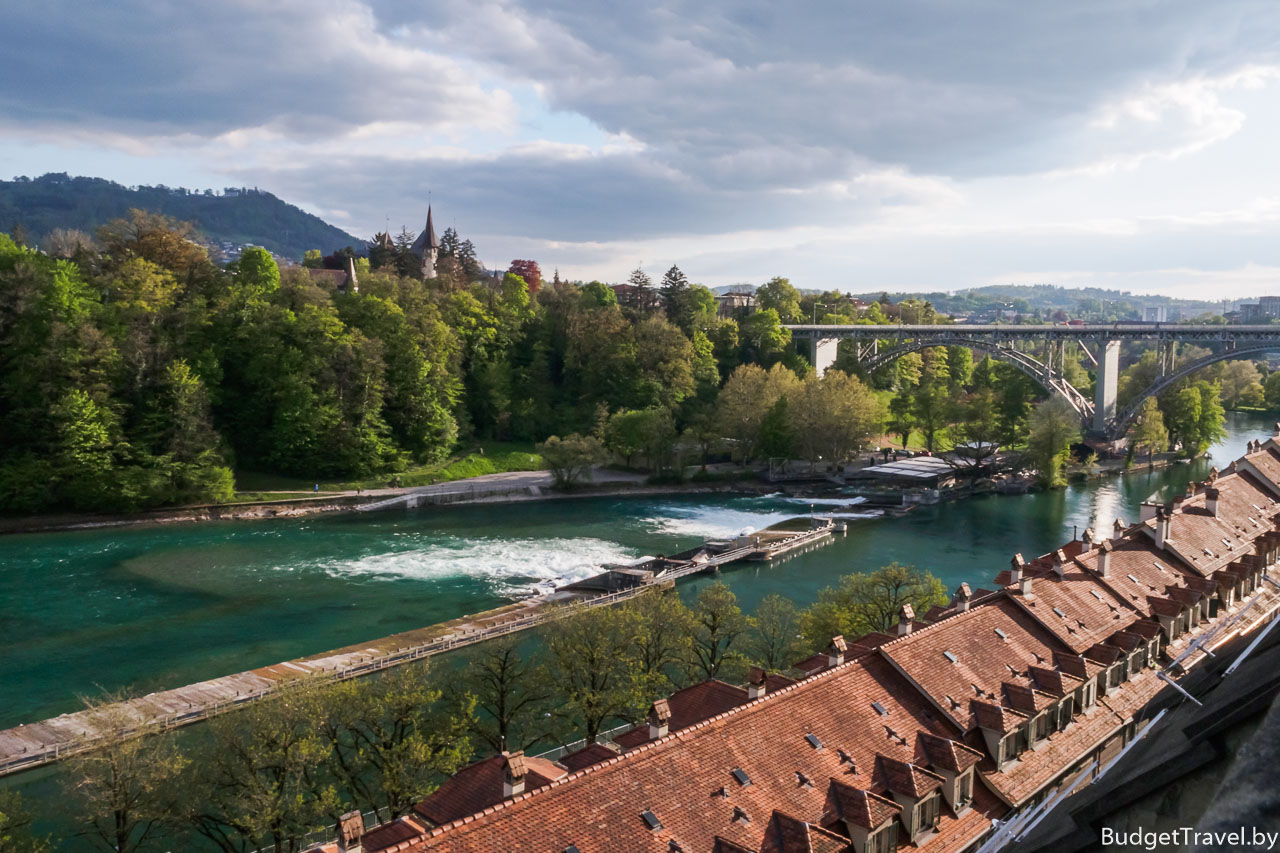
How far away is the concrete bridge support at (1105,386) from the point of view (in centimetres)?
7538

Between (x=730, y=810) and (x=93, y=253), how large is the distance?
228 feet

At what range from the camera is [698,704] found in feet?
60.8

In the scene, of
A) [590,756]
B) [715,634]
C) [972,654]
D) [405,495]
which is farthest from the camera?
[405,495]

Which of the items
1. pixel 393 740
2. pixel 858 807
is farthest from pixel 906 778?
pixel 393 740

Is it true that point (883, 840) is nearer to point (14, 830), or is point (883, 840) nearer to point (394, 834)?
point (394, 834)

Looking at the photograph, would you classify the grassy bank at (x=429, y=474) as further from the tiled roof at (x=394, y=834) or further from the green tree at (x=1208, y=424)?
the green tree at (x=1208, y=424)

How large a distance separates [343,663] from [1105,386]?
225 ft

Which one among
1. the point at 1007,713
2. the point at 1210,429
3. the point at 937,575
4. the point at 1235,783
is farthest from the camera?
the point at 1210,429

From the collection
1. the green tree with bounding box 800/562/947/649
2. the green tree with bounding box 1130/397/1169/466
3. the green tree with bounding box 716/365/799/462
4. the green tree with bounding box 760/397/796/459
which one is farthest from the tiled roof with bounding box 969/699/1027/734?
the green tree with bounding box 1130/397/1169/466

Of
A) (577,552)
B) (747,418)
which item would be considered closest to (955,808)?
(577,552)

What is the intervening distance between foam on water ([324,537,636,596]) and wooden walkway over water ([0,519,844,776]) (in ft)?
6.35

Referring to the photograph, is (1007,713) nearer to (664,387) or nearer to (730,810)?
(730,810)

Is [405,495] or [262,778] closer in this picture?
[262,778]

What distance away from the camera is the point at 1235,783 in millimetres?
2504
